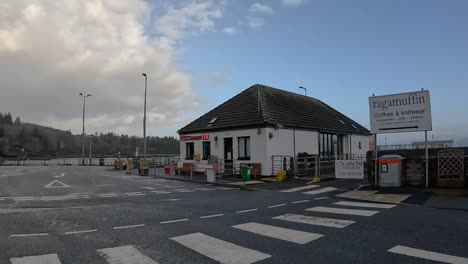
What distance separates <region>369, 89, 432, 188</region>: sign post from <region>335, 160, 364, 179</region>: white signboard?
2.32m

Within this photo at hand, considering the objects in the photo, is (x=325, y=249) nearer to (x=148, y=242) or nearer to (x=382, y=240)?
(x=382, y=240)

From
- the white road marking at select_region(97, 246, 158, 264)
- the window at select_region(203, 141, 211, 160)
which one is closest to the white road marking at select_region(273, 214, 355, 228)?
the white road marking at select_region(97, 246, 158, 264)

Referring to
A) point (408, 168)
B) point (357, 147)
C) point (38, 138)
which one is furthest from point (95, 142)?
point (408, 168)

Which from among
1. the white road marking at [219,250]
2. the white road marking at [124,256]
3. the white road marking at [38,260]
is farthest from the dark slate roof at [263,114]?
the white road marking at [38,260]

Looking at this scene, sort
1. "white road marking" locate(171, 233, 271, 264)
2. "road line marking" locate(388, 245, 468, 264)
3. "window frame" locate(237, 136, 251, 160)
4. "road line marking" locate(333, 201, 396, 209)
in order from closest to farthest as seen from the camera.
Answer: "road line marking" locate(388, 245, 468, 264) < "white road marking" locate(171, 233, 271, 264) < "road line marking" locate(333, 201, 396, 209) < "window frame" locate(237, 136, 251, 160)

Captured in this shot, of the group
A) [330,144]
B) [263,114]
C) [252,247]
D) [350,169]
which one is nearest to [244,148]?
[263,114]

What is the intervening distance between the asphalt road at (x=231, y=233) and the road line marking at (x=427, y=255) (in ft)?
0.05

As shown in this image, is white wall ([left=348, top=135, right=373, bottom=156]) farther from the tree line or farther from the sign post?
the tree line

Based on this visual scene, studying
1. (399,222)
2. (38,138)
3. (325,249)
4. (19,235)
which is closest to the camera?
(325,249)

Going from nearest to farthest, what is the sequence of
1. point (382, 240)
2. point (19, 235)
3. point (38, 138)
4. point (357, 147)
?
1. point (382, 240)
2. point (19, 235)
3. point (357, 147)
4. point (38, 138)

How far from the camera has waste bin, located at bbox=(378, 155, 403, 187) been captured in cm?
1688

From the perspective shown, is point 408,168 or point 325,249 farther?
point 408,168

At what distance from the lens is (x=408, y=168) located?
17188 mm

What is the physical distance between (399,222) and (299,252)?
3.79 meters
